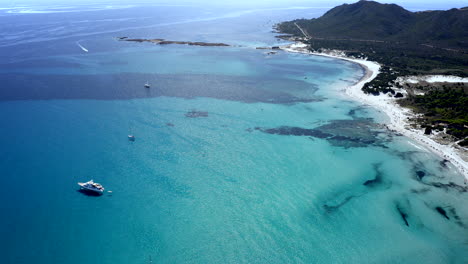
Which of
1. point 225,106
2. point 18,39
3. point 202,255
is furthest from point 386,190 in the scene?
point 18,39

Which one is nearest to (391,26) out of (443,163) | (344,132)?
(344,132)

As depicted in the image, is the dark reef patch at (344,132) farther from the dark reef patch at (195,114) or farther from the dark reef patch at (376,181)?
the dark reef patch at (195,114)

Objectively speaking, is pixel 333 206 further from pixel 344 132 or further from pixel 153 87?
pixel 153 87

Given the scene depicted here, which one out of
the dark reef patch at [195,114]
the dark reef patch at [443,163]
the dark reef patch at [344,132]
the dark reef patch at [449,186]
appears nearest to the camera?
the dark reef patch at [449,186]

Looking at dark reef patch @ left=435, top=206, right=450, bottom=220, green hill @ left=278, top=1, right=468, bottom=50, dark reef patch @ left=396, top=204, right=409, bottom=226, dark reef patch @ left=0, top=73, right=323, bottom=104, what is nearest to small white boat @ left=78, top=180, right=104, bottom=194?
dark reef patch @ left=0, top=73, right=323, bottom=104

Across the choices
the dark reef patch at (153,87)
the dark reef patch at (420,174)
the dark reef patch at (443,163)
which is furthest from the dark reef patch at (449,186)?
the dark reef patch at (153,87)

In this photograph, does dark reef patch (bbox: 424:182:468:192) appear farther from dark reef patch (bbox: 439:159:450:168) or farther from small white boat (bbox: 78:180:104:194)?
small white boat (bbox: 78:180:104:194)

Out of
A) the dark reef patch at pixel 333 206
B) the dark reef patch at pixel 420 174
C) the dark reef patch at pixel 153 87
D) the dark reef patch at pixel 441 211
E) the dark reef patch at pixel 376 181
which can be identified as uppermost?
the dark reef patch at pixel 153 87

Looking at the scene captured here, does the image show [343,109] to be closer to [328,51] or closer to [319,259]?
[319,259]
